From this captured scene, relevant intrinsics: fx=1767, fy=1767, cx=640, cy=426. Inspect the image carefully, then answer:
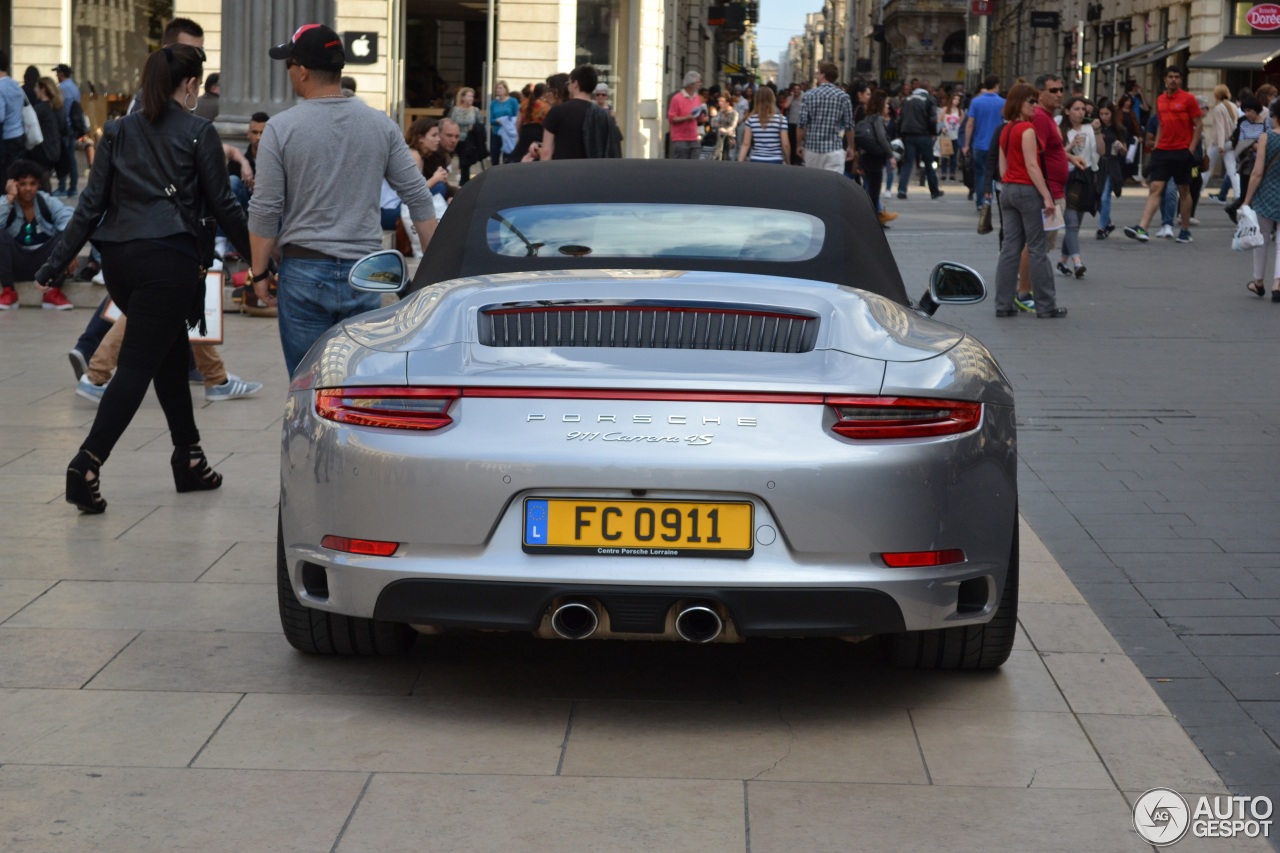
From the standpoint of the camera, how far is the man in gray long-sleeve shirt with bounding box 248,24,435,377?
6320 mm

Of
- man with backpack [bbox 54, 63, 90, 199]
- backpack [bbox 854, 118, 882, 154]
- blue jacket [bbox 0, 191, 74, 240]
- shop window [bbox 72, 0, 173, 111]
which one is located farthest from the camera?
shop window [bbox 72, 0, 173, 111]

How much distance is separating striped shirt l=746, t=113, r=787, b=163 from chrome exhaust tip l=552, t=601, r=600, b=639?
1624 centimetres

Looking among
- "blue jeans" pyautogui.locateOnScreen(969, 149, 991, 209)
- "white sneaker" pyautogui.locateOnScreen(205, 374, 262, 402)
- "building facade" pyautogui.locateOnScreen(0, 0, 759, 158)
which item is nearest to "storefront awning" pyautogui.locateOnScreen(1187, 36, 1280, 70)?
"building facade" pyautogui.locateOnScreen(0, 0, 759, 158)

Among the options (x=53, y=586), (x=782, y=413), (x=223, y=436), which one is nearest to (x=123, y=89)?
(x=223, y=436)

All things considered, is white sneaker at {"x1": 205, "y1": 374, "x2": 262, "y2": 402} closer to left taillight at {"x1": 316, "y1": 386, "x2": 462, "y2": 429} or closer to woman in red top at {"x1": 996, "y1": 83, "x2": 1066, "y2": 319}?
left taillight at {"x1": 316, "y1": 386, "x2": 462, "y2": 429}

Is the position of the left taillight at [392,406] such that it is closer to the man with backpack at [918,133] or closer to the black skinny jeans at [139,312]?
the black skinny jeans at [139,312]

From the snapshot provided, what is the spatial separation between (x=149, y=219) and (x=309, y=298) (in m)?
0.75

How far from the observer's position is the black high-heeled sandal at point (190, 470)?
7.00 meters

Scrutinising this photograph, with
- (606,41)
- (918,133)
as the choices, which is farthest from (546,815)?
(606,41)

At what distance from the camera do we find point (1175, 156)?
66.9 feet

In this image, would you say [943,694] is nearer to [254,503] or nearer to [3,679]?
[3,679]

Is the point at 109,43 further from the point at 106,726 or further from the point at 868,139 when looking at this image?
the point at 106,726

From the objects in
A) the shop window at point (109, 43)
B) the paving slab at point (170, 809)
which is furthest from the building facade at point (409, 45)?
the paving slab at point (170, 809)

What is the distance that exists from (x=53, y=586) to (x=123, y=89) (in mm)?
28117
